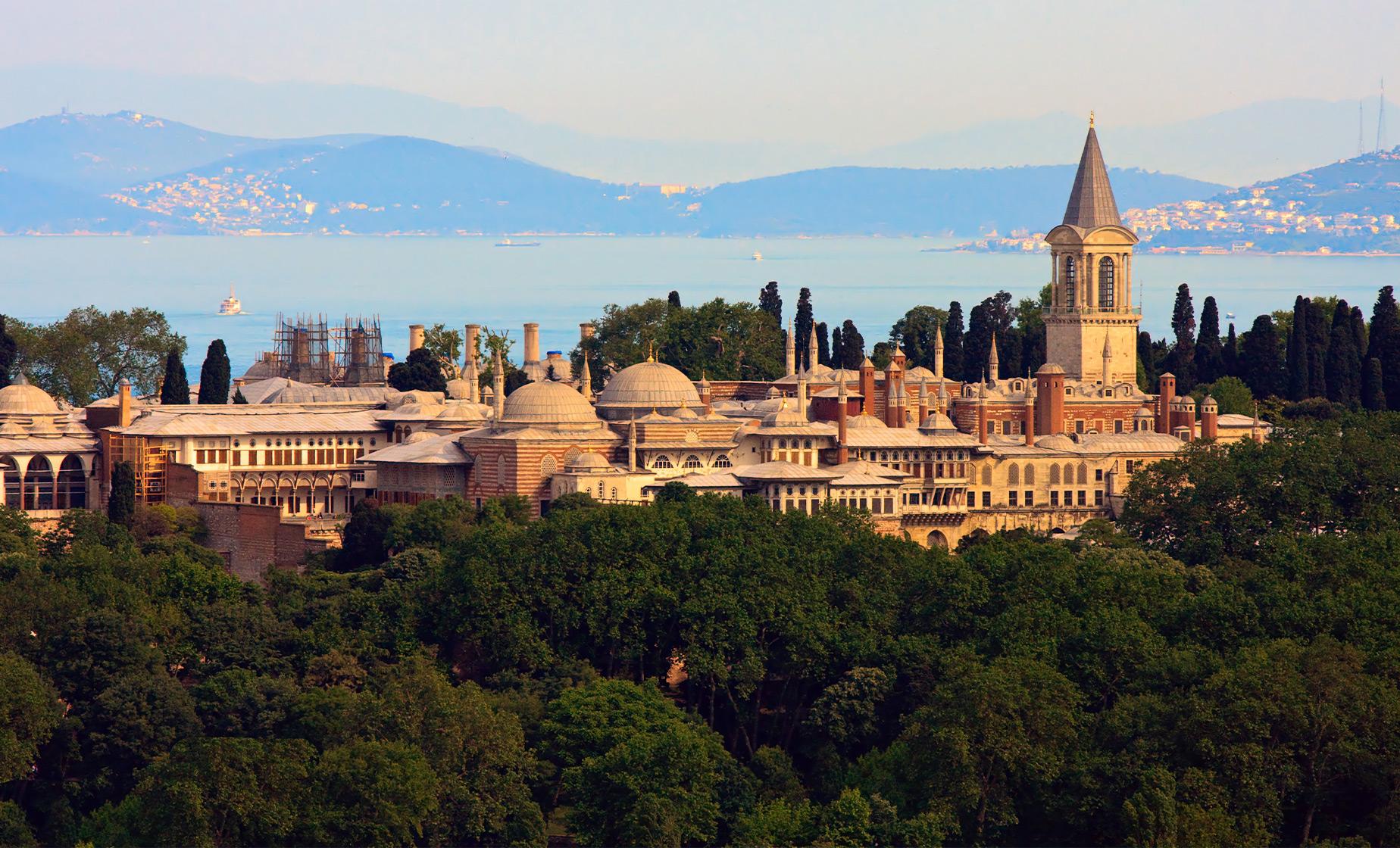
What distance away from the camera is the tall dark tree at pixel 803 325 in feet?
313

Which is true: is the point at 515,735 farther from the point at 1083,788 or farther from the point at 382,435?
the point at 382,435

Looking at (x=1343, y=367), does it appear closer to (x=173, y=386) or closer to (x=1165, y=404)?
(x=1165, y=404)

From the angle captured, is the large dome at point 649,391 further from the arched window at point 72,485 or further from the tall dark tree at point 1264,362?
the tall dark tree at point 1264,362

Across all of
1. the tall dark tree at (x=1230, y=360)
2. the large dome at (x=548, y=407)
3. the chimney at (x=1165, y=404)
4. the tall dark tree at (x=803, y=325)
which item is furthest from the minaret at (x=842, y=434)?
the tall dark tree at (x=1230, y=360)

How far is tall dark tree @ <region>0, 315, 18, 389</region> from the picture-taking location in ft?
284

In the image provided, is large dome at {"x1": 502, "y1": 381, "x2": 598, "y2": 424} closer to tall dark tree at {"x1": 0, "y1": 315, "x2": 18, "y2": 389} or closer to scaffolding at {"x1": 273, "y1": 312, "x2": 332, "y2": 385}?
tall dark tree at {"x1": 0, "y1": 315, "x2": 18, "y2": 389}

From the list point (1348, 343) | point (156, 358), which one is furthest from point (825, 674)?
point (156, 358)

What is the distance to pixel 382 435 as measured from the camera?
3137 inches

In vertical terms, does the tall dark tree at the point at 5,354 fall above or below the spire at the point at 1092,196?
below

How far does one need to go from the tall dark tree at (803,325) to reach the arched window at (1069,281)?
9.80 metres

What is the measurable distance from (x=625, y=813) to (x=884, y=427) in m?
29.4

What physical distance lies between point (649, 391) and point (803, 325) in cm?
2148

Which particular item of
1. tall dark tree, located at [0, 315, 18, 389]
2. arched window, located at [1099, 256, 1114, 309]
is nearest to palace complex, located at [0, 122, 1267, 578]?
arched window, located at [1099, 256, 1114, 309]

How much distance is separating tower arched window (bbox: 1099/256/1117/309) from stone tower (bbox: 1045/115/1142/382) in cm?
2
